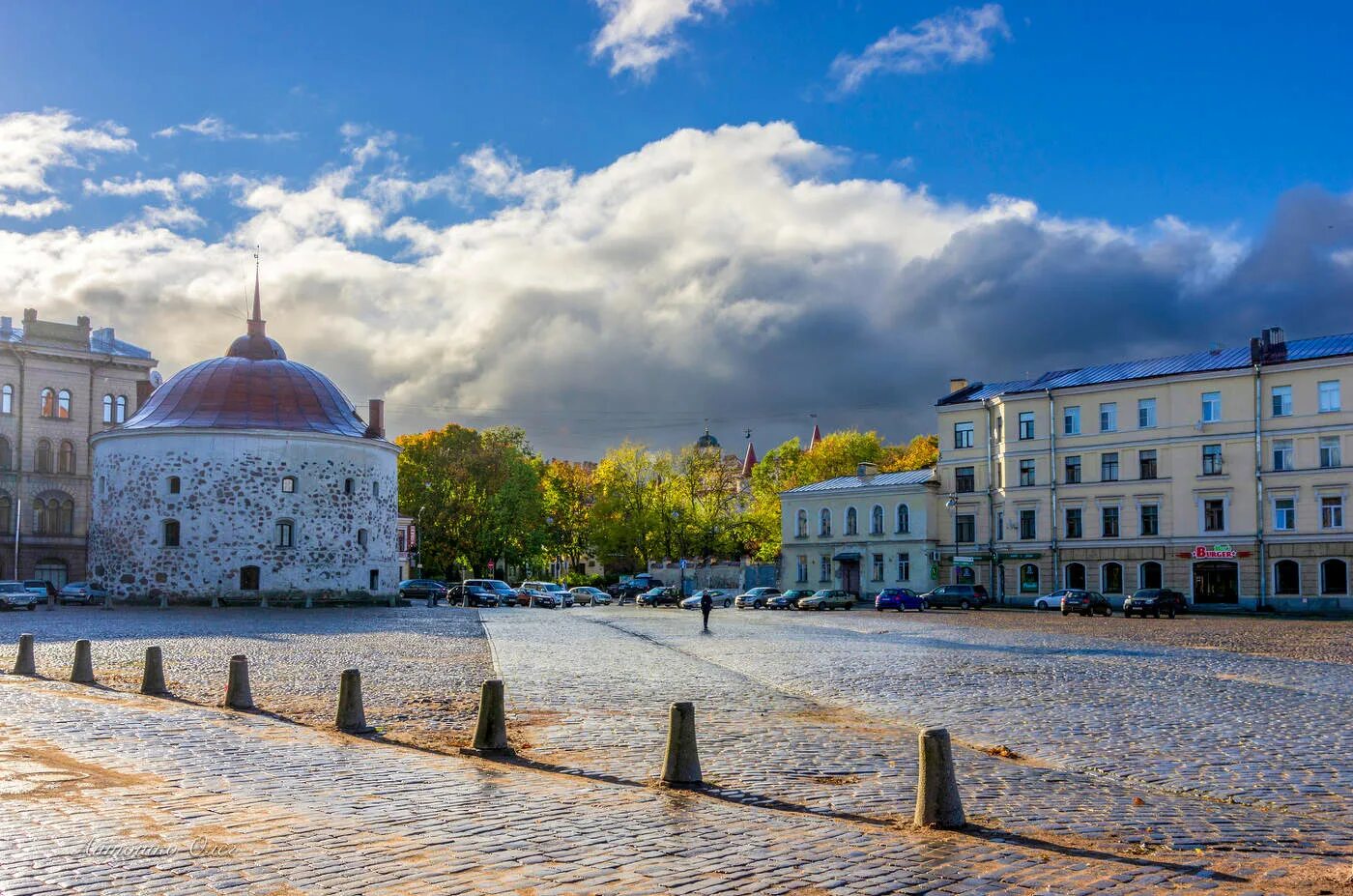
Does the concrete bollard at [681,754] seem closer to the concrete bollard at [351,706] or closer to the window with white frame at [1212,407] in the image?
Answer: the concrete bollard at [351,706]

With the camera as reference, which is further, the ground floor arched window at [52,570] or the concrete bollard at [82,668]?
the ground floor arched window at [52,570]

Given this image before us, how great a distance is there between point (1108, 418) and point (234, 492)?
45.2 m

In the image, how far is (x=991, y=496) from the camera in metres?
68.8

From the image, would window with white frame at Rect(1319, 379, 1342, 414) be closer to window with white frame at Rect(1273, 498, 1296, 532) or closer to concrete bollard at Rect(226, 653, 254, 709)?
window with white frame at Rect(1273, 498, 1296, 532)

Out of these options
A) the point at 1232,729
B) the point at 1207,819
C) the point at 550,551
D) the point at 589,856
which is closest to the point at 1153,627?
the point at 1232,729

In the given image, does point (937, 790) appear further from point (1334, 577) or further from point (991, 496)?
point (991, 496)

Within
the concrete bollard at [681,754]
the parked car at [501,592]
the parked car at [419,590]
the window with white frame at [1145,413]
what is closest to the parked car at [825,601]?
the parked car at [501,592]

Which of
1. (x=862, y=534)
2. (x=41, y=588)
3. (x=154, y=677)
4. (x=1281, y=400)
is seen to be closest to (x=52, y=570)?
(x=41, y=588)

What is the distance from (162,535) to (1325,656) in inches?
2018

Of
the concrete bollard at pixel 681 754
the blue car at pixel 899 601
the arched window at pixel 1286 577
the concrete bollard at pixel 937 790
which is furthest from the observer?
the blue car at pixel 899 601

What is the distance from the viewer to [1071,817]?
911 centimetres

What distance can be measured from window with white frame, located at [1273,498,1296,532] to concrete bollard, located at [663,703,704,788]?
5503 centimetres

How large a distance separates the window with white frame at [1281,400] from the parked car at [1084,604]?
13.3 meters

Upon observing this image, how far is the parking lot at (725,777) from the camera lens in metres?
7.48
